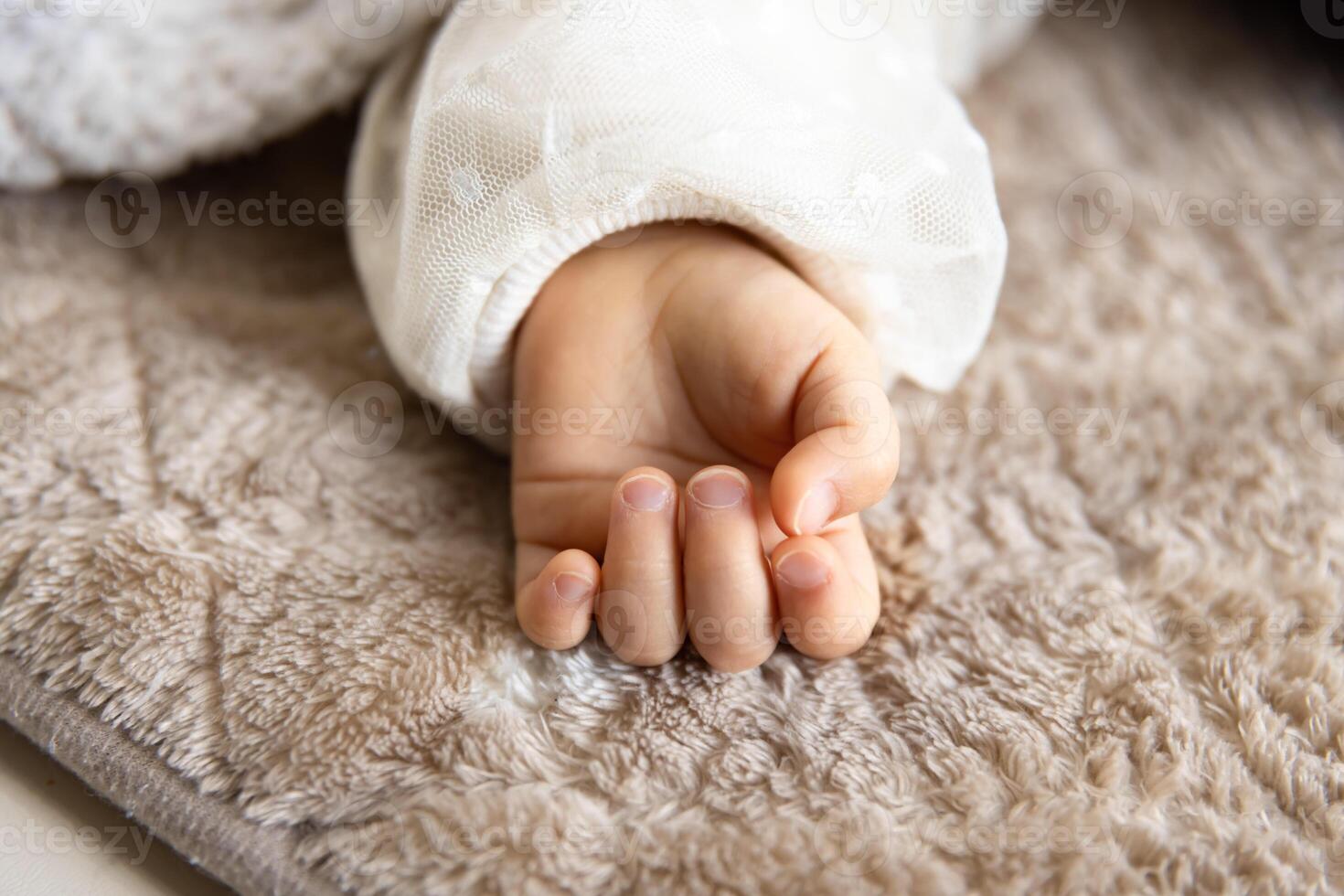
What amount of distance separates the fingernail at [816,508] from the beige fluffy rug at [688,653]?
0.07 m

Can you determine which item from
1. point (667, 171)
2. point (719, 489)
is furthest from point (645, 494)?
point (667, 171)

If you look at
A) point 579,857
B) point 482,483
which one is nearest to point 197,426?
point 482,483

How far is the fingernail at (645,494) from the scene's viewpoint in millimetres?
412

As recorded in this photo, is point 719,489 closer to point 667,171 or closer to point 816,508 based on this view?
point 816,508

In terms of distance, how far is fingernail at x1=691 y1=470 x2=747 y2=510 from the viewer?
0.41m

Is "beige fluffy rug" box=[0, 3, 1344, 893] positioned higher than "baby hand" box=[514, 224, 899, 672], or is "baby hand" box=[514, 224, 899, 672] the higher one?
"baby hand" box=[514, 224, 899, 672]

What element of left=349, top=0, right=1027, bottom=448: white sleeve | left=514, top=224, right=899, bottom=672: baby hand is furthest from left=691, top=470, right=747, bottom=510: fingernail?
left=349, top=0, right=1027, bottom=448: white sleeve

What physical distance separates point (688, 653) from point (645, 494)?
0.08 metres

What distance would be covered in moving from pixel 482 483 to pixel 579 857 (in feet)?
0.79

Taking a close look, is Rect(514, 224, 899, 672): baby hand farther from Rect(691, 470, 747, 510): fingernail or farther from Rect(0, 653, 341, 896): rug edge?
Rect(0, 653, 341, 896): rug edge

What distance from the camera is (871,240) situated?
485 mm

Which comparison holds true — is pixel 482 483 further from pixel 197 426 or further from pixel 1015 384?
pixel 1015 384

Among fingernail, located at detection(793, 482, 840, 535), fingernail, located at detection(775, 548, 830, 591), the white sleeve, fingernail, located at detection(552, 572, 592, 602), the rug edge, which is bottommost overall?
the rug edge

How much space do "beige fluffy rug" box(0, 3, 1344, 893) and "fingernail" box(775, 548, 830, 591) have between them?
6 centimetres
